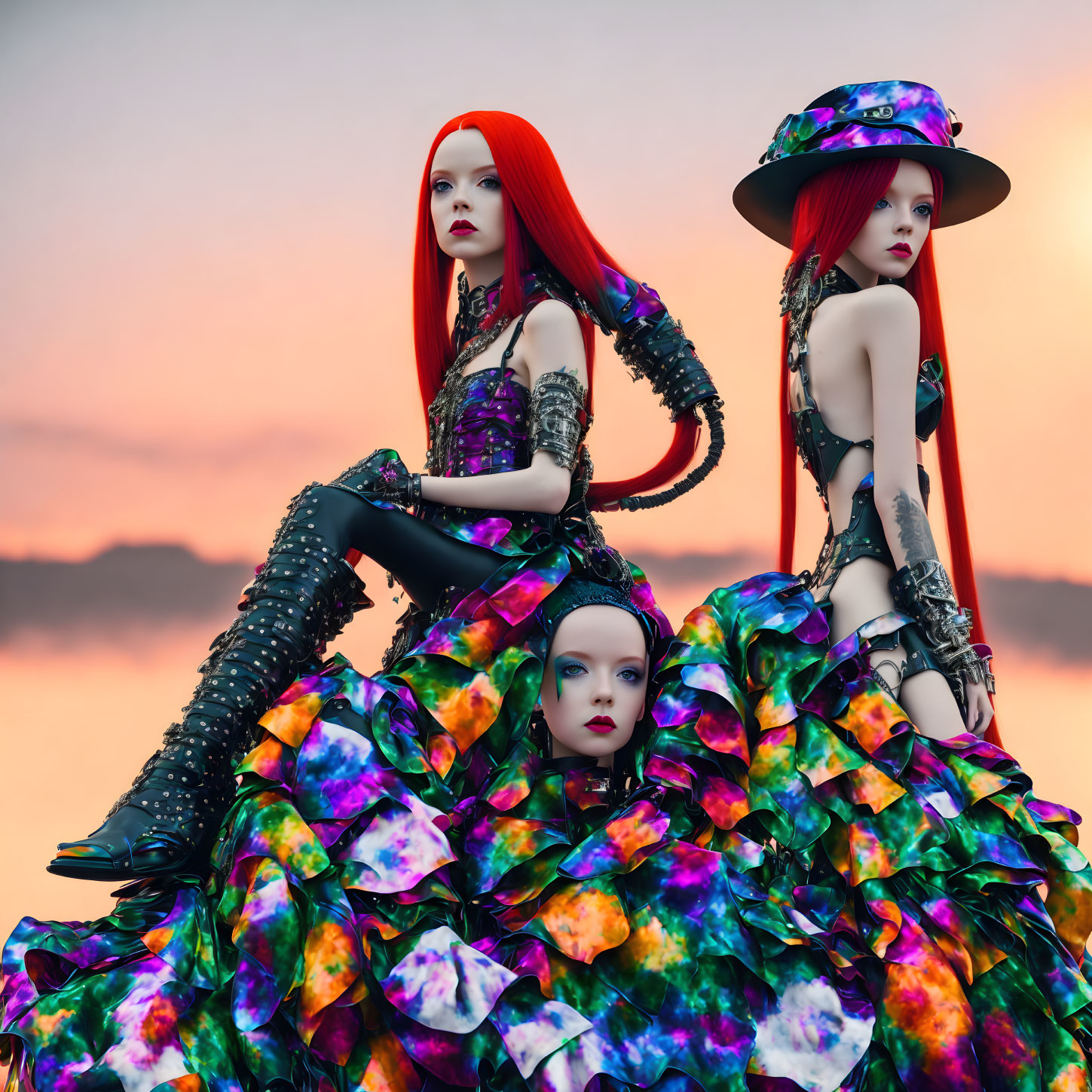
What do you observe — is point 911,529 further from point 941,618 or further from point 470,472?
point 470,472

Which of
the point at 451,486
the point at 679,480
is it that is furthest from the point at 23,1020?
the point at 679,480

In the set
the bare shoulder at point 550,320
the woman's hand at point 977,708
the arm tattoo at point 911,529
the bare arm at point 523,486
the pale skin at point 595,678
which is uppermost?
the bare shoulder at point 550,320

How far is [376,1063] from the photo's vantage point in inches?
101

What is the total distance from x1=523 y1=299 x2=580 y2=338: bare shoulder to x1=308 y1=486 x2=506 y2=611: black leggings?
1.85 ft

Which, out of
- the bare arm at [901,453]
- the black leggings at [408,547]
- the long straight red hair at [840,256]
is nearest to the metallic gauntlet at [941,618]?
the bare arm at [901,453]

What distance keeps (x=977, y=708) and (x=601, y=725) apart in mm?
902

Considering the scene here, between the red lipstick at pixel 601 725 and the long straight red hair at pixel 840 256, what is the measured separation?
92 centimetres

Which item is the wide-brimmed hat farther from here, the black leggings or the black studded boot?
the black studded boot

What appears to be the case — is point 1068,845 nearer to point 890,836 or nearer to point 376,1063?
point 890,836

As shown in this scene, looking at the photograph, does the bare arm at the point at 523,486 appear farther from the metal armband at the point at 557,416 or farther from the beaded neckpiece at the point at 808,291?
the beaded neckpiece at the point at 808,291

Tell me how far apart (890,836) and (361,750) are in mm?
1147

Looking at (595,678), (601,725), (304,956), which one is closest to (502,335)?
(595,678)

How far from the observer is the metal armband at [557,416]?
316cm

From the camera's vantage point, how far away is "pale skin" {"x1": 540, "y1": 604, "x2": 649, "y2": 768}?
9.89 ft
